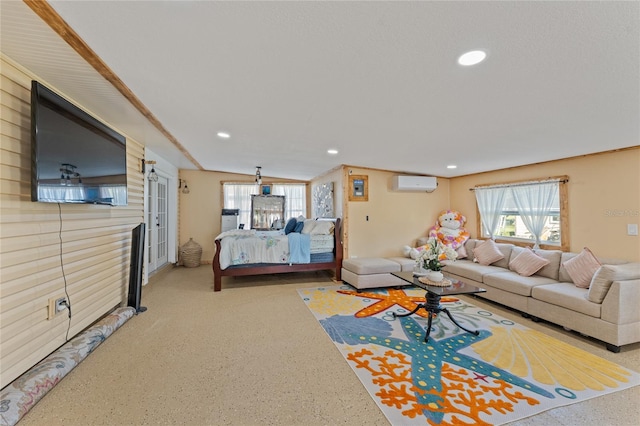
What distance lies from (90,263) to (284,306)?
7.16 feet

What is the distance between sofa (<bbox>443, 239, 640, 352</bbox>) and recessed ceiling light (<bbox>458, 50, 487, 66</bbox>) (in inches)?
96.3


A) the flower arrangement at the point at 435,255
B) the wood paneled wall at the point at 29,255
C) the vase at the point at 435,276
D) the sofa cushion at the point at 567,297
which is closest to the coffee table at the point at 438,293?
the vase at the point at 435,276

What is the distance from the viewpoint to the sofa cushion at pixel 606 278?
2385 millimetres

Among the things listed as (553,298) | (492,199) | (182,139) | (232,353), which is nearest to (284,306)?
(232,353)

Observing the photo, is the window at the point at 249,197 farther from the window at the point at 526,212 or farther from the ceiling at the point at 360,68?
the window at the point at 526,212

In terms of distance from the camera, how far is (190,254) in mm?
5938

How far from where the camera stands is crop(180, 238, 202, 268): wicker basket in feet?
19.4

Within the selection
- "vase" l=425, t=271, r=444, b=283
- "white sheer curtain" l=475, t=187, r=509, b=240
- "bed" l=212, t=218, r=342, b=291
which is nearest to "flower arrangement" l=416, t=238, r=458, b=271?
"vase" l=425, t=271, r=444, b=283

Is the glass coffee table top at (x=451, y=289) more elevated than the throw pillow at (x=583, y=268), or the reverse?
the throw pillow at (x=583, y=268)

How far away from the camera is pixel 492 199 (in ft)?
15.4

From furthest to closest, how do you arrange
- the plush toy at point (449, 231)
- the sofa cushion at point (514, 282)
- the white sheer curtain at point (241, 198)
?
the white sheer curtain at point (241, 198) → the plush toy at point (449, 231) → the sofa cushion at point (514, 282)

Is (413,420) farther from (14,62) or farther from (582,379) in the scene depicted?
(14,62)

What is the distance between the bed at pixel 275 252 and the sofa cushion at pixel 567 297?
2842 mm

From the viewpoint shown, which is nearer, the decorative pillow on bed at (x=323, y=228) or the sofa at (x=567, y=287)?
the sofa at (x=567, y=287)
